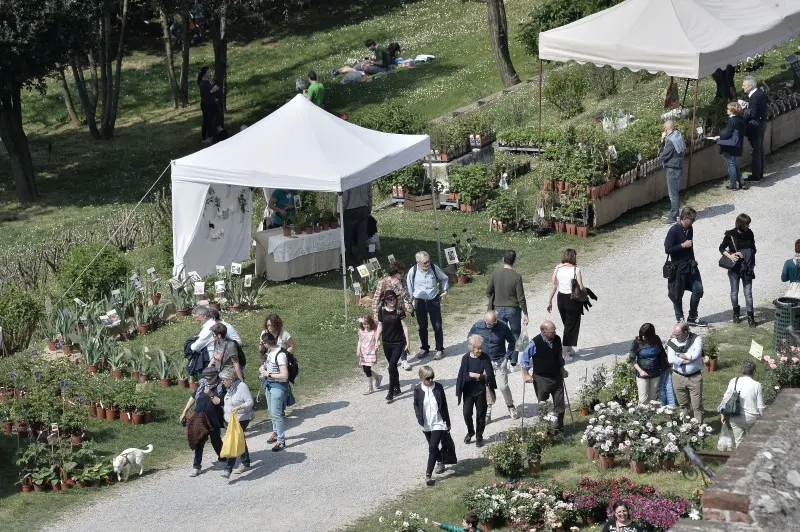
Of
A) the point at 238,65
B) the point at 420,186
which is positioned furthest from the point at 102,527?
the point at 238,65

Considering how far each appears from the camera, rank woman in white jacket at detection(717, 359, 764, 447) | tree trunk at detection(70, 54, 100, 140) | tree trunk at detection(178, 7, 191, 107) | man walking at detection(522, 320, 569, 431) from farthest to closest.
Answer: tree trunk at detection(178, 7, 191, 107)
tree trunk at detection(70, 54, 100, 140)
man walking at detection(522, 320, 569, 431)
woman in white jacket at detection(717, 359, 764, 447)

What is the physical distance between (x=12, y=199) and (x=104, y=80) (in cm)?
467

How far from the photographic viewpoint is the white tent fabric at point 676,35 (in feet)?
64.5

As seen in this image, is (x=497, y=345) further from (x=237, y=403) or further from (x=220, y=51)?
(x=220, y=51)

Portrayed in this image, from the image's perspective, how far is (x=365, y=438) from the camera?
44.5 feet

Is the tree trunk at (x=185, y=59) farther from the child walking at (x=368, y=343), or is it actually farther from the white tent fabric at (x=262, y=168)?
the child walking at (x=368, y=343)

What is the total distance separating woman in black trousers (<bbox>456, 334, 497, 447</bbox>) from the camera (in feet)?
41.8

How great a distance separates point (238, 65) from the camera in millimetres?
37219

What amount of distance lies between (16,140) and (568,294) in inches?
662

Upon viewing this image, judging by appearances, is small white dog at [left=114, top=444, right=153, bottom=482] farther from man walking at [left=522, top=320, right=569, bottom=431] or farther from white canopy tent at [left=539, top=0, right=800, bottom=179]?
white canopy tent at [left=539, top=0, right=800, bottom=179]

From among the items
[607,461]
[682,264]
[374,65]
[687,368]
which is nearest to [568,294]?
[682,264]

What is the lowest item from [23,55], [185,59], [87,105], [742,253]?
[742,253]

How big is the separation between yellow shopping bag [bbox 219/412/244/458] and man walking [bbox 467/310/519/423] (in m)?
2.62

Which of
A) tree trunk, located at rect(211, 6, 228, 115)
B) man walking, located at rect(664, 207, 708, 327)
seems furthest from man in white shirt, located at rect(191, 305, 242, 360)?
tree trunk, located at rect(211, 6, 228, 115)
